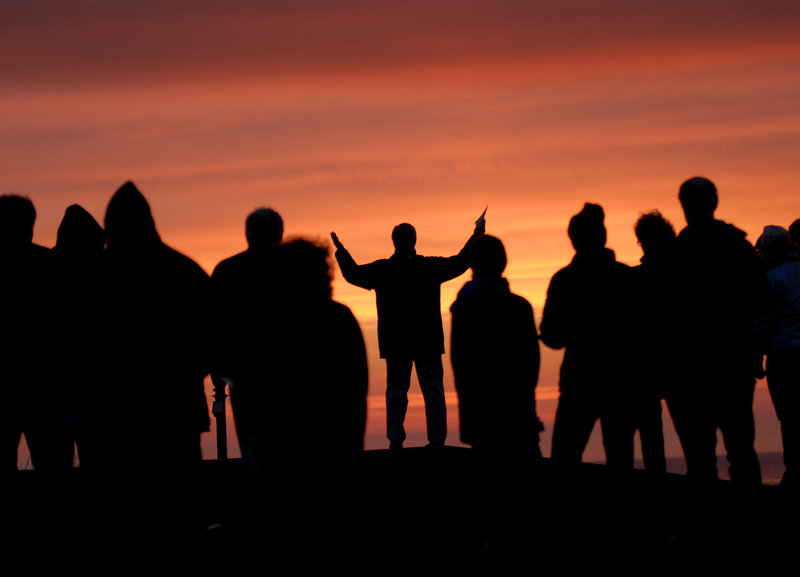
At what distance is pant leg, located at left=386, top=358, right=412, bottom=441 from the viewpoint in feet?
35.2

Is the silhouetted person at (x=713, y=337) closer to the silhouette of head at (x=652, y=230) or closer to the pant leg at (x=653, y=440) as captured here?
the silhouette of head at (x=652, y=230)

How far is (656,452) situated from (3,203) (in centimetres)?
433

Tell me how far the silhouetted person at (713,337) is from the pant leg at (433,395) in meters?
4.04

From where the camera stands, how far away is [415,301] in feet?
35.4

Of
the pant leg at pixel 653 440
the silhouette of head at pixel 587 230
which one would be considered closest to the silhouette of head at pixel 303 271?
the silhouette of head at pixel 587 230

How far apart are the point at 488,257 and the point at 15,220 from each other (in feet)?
8.95

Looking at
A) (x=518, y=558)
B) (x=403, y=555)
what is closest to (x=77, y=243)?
(x=403, y=555)

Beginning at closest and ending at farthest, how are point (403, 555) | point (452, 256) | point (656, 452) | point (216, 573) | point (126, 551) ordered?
point (126, 551), point (216, 573), point (403, 555), point (656, 452), point (452, 256)

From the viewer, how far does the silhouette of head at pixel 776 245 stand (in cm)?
850

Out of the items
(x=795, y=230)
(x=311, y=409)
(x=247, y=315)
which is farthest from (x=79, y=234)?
(x=795, y=230)

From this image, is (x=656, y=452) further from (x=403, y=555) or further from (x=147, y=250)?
(x=147, y=250)

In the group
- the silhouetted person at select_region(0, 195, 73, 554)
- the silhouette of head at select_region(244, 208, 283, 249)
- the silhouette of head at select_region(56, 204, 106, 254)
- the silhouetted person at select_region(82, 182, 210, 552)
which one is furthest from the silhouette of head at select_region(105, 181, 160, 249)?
the silhouette of head at select_region(56, 204, 106, 254)

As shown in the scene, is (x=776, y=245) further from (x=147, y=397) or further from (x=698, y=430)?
(x=147, y=397)

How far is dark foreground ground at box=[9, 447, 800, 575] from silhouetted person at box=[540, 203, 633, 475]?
266 mm
